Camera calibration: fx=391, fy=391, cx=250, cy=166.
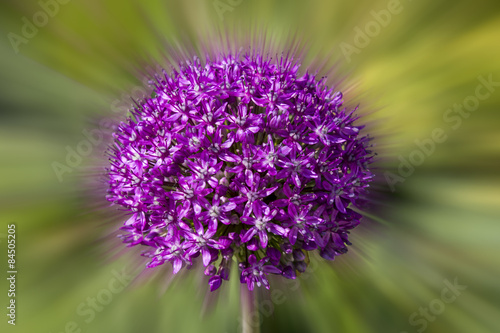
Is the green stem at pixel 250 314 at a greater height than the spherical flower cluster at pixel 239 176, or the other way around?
the spherical flower cluster at pixel 239 176

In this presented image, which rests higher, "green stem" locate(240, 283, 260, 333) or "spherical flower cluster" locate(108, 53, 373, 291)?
"spherical flower cluster" locate(108, 53, 373, 291)

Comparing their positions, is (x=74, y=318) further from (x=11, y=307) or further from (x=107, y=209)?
(x=107, y=209)

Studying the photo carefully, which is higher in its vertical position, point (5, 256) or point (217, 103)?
point (217, 103)

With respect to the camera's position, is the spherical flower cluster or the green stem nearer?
the spherical flower cluster

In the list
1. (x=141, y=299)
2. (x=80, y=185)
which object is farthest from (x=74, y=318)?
(x=80, y=185)

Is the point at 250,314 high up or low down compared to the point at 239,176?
down

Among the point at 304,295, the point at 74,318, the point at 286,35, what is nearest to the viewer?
the point at 74,318

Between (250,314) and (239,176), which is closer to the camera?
(239,176)

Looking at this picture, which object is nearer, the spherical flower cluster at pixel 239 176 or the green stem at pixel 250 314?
the spherical flower cluster at pixel 239 176
